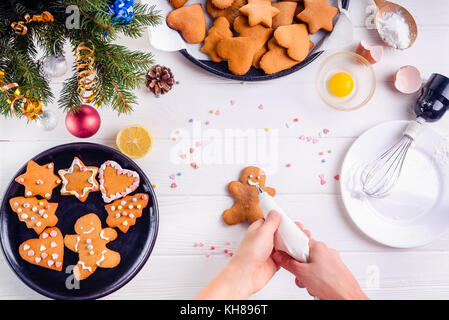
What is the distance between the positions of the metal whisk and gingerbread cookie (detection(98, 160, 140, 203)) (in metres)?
0.58

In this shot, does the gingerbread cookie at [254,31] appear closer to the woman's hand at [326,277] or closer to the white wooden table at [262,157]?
the white wooden table at [262,157]

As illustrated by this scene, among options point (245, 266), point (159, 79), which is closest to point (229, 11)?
point (159, 79)

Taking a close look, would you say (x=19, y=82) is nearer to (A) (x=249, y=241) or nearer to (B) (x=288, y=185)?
(A) (x=249, y=241)

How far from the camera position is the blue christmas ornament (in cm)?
57

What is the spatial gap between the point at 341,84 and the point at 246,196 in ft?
1.21

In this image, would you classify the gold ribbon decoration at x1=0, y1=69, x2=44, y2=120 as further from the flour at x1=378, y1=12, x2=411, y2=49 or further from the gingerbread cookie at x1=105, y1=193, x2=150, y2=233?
the flour at x1=378, y1=12, x2=411, y2=49

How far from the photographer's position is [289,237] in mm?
782

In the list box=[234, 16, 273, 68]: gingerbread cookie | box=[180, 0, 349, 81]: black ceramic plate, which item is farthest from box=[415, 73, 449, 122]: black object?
box=[234, 16, 273, 68]: gingerbread cookie

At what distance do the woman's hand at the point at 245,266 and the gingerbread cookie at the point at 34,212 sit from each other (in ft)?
1.36

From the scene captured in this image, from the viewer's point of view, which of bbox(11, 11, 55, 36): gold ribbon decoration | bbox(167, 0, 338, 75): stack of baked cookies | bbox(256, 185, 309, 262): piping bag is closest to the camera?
bbox(11, 11, 55, 36): gold ribbon decoration

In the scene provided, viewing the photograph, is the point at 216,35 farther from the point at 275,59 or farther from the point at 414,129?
the point at 414,129

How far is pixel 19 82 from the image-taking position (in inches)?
24.1

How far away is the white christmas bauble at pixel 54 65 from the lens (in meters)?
0.68
